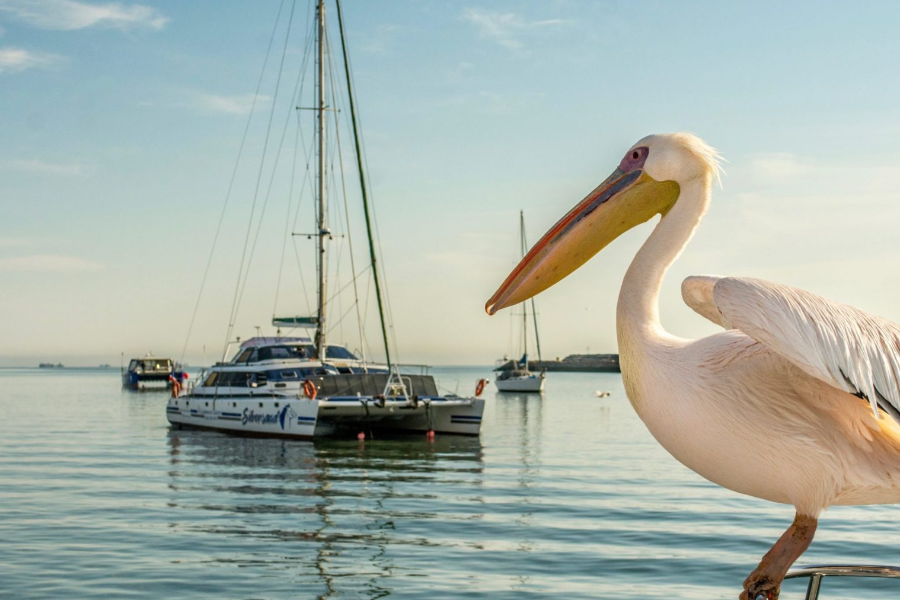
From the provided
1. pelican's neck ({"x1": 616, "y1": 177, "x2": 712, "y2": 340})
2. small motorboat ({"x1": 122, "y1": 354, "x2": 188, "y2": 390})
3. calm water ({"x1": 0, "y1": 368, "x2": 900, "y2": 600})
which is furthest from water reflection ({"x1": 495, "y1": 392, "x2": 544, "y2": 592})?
small motorboat ({"x1": 122, "y1": 354, "x2": 188, "y2": 390})

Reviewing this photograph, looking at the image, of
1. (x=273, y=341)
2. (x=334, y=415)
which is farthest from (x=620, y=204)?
(x=273, y=341)

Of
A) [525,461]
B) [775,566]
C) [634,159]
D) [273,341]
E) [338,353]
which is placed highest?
[634,159]

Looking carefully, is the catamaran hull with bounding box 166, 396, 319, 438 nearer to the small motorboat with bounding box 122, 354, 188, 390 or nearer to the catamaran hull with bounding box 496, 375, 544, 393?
the catamaran hull with bounding box 496, 375, 544, 393

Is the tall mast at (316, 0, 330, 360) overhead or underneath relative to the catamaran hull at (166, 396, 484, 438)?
overhead

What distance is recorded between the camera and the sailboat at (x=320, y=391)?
1814 centimetres

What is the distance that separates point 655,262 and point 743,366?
1.32 feet

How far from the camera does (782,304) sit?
2.28 m

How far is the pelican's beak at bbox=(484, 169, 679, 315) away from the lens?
265 cm

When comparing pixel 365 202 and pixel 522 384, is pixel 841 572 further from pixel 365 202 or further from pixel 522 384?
pixel 522 384

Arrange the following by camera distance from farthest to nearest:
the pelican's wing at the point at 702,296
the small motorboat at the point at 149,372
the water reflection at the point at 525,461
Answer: the small motorboat at the point at 149,372, the water reflection at the point at 525,461, the pelican's wing at the point at 702,296

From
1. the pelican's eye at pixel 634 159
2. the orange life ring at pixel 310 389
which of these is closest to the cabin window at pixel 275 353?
the orange life ring at pixel 310 389

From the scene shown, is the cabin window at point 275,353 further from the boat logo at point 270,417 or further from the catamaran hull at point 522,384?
the catamaran hull at point 522,384

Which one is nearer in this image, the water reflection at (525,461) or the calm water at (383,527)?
the calm water at (383,527)

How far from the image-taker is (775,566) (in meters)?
2.33
